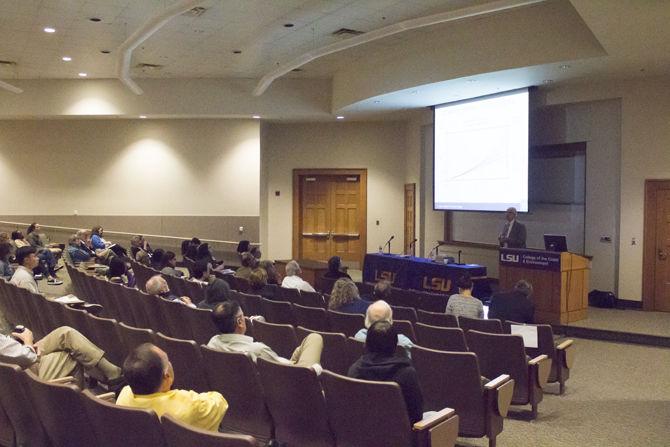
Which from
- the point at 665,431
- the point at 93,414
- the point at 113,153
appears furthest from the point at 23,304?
the point at 113,153

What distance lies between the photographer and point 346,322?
201 inches

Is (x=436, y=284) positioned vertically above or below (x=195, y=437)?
below

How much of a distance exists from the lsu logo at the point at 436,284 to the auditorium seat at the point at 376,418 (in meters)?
6.31

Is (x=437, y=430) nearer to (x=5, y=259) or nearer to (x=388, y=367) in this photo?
(x=388, y=367)

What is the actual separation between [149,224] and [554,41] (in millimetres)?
9832

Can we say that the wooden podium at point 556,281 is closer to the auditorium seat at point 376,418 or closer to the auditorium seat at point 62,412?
the auditorium seat at point 376,418

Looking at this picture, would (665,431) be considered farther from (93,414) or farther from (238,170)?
(238,170)

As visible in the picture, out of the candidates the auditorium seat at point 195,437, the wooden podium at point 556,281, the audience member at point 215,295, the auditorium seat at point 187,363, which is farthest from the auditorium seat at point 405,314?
the auditorium seat at point 195,437

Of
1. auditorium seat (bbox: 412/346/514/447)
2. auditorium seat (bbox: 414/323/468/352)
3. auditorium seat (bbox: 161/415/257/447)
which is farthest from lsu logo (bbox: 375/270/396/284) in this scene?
auditorium seat (bbox: 161/415/257/447)

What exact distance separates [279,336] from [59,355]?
144cm

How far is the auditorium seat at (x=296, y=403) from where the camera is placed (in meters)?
3.17

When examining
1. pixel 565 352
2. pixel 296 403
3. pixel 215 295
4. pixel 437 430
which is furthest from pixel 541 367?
pixel 215 295

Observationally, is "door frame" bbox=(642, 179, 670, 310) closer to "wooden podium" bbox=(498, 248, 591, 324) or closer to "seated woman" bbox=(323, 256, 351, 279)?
"wooden podium" bbox=(498, 248, 591, 324)

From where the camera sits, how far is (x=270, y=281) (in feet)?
24.9
